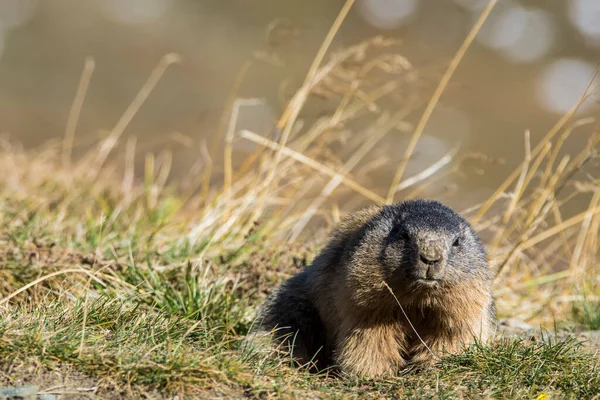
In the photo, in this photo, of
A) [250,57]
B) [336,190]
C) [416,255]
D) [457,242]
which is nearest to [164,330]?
[416,255]

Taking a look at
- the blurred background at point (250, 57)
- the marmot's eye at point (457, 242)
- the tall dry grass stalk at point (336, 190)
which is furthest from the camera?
the blurred background at point (250, 57)

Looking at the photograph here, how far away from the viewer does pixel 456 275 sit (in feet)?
13.1

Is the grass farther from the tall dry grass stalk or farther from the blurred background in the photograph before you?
the blurred background

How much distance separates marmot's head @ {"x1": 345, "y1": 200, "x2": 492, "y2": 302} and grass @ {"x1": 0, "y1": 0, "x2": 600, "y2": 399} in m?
0.43

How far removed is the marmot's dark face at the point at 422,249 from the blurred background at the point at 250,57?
40.1ft

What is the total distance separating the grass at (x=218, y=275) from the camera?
3.49 meters

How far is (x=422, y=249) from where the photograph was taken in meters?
3.93

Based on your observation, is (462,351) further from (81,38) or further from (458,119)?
(81,38)

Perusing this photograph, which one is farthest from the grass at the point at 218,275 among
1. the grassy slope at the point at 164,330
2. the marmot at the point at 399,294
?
the marmot at the point at 399,294

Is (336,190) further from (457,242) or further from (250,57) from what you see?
(250,57)

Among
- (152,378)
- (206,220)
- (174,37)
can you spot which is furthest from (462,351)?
(174,37)

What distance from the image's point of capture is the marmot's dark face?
3930mm

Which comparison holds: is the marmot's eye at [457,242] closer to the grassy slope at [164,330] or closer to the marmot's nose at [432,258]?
the marmot's nose at [432,258]

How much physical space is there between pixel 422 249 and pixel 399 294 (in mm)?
296
